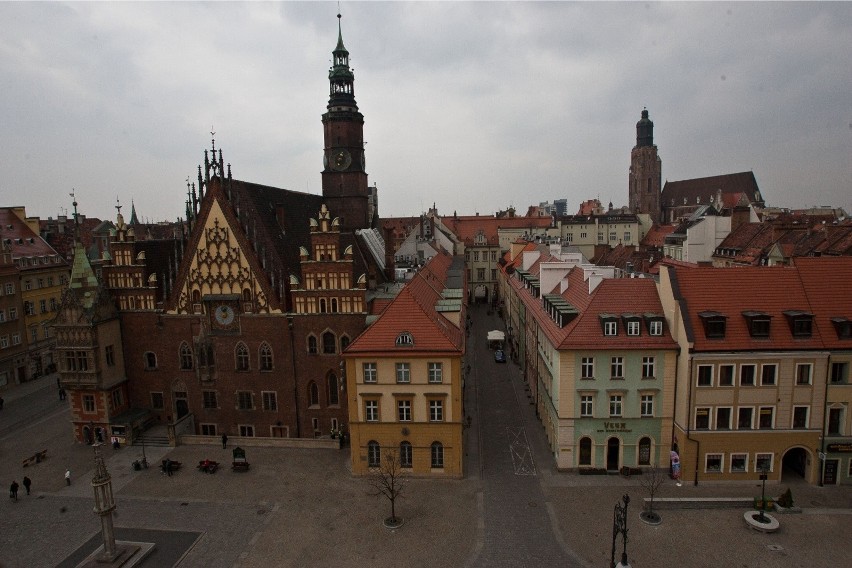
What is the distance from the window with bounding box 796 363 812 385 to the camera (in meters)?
34.4

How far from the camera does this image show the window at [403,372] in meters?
36.5

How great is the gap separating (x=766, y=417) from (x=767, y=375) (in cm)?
276

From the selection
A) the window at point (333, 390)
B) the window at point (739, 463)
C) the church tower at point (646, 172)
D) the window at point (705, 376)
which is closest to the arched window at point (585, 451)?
the window at point (705, 376)

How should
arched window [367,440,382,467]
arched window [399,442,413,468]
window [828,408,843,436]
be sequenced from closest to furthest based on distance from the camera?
window [828,408,843,436]
arched window [399,442,413,468]
arched window [367,440,382,467]

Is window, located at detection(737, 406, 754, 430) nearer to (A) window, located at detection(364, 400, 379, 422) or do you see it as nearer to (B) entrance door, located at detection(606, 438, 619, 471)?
(B) entrance door, located at detection(606, 438, 619, 471)

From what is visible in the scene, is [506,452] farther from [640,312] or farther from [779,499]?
[779,499]

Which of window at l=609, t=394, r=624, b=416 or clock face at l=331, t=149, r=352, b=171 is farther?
clock face at l=331, t=149, r=352, b=171

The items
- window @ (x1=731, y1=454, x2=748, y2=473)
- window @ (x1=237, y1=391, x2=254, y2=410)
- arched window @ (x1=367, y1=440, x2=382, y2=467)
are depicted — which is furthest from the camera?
window @ (x1=237, y1=391, x2=254, y2=410)

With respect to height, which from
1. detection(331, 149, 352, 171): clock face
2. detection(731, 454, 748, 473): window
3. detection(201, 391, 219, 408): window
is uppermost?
detection(331, 149, 352, 171): clock face

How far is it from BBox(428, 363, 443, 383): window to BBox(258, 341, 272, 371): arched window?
577 inches

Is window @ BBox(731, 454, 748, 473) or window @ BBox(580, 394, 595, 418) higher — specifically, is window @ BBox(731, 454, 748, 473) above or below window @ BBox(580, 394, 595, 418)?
below

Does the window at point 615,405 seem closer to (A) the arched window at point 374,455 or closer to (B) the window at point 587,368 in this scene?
(B) the window at point 587,368

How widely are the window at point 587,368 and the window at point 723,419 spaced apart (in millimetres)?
8199

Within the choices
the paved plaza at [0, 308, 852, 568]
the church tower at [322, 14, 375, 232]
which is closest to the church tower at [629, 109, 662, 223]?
the church tower at [322, 14, 375, 232]
